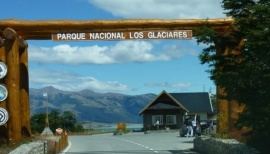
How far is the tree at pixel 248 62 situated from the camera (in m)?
15.8

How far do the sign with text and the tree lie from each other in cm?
475

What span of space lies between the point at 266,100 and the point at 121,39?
900 centimetres

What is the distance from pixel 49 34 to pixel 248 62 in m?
10.2

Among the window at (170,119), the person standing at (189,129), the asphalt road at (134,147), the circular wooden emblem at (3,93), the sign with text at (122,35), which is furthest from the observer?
the window at (170,119)

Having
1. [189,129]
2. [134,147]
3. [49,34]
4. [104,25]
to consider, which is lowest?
[134,147]

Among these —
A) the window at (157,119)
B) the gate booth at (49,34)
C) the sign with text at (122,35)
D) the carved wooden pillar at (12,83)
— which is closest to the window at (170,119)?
the window at (157,119)

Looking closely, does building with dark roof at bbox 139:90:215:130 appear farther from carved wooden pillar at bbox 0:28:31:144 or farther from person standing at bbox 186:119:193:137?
carved wooden pillar at bbox 0:28:31:144

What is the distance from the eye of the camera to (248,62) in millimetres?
16438

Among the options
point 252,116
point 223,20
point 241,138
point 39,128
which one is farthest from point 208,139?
point 39,128

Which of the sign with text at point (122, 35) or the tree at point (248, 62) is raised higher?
the sign with text at point (122, 35)

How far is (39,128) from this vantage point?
7219cm

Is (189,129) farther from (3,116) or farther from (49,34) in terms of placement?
(3,116)

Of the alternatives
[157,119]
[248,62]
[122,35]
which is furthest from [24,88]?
[157,119]

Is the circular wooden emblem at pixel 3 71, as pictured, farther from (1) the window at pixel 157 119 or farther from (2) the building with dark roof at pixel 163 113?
(1) the window at pixel 157 119
